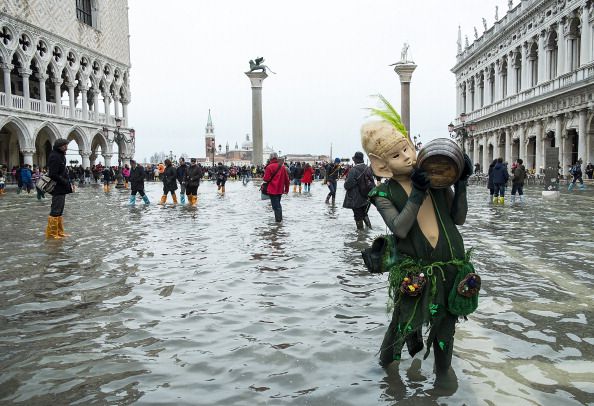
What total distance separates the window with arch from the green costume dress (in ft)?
119

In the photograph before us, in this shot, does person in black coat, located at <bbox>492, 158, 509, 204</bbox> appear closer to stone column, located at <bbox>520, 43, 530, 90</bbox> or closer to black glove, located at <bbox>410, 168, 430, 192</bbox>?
black glove, located at <bbox>410, 168, 430, 192</bbox>

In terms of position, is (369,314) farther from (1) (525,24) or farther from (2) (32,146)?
(1) (525,24)

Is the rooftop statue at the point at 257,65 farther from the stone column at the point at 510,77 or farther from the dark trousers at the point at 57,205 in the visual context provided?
the dark trousers at the point at 57,205

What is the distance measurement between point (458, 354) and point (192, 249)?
16.2 ft

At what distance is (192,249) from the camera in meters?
7.86

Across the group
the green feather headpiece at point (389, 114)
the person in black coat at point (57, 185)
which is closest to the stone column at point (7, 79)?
the person in black coat at point (57, 185)

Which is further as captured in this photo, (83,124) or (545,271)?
(83,124)

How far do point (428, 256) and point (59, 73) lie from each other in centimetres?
3324

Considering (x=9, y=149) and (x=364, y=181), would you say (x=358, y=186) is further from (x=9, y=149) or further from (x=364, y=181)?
(x=9, y=149)

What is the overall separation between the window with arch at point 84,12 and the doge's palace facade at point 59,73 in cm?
6

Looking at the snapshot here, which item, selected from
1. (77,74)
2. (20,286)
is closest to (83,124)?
(77,74)

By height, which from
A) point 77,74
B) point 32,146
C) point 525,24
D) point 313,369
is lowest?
point 313,369

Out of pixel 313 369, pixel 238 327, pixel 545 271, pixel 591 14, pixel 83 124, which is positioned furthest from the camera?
pixel 83 124

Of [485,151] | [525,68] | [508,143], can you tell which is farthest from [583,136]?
[485,151]
